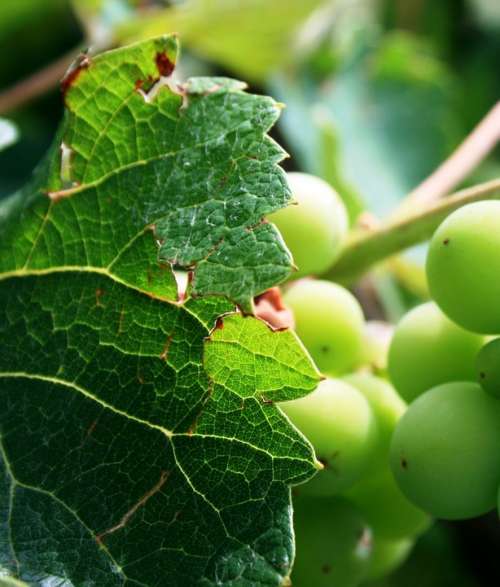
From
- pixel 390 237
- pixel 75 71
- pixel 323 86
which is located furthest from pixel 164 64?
pixel 323 86

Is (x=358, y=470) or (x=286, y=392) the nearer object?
(x=286, y=392)

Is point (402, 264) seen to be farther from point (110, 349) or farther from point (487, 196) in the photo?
point (110, 349)

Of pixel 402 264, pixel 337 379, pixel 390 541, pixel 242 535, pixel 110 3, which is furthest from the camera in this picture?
pixel 110 3

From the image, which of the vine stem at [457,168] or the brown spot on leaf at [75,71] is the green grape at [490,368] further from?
the brown spot on leaf at [75,71]

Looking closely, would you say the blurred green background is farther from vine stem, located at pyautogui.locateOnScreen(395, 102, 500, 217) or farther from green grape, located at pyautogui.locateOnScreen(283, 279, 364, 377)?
green grape, located at pyautogui.locateOnScreen(283, 279, 364, 377)

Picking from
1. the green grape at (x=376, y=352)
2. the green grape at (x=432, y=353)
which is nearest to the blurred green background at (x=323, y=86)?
the green grape at (x=376, y=352)

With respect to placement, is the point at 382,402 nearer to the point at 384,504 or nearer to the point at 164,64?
the point at 384,504

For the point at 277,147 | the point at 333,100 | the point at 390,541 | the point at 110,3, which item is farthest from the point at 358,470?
the point at 333,100
